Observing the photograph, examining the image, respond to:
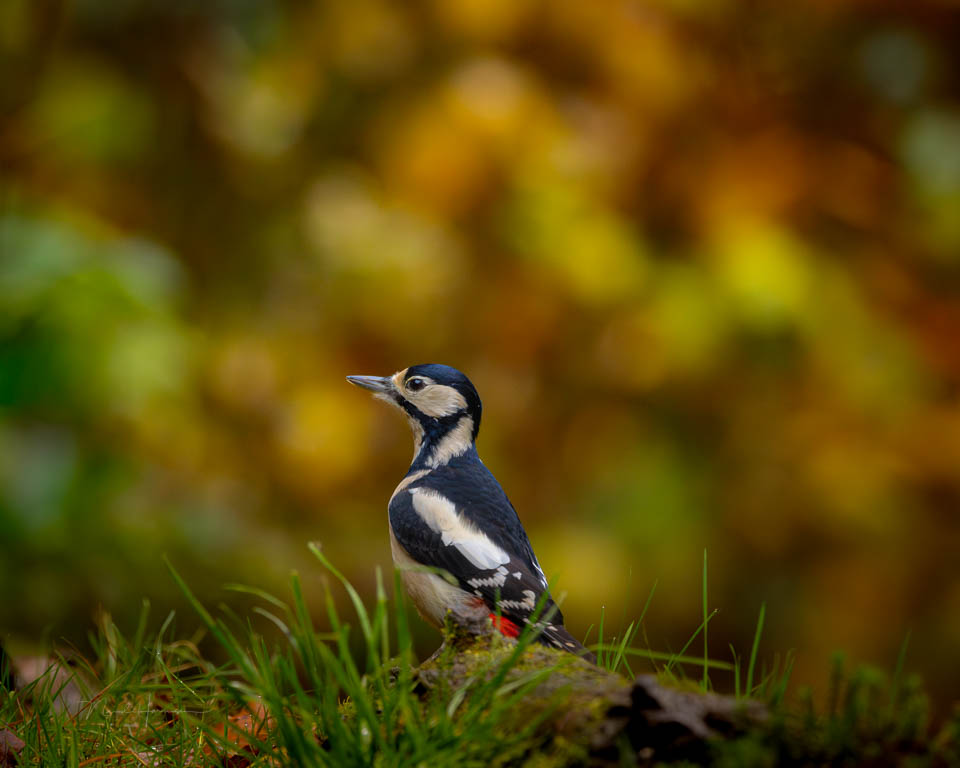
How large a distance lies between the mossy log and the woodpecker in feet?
1.28

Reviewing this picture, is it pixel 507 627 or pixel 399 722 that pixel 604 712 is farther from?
pixel 507 627

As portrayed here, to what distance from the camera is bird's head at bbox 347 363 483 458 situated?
3.70 metres

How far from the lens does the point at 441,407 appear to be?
12.3ft

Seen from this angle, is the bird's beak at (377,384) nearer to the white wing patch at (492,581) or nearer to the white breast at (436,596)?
the white breast at (436,596)

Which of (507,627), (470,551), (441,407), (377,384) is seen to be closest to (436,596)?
(470,551)

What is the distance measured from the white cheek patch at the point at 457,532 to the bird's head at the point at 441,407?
46cm

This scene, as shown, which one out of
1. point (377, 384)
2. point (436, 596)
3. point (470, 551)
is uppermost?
point (377, 384)

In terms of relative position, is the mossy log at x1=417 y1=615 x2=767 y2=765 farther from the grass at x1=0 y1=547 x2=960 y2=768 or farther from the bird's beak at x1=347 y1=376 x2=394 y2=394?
the bird's beak at x1=347 y1=376 x2=394 y2=394

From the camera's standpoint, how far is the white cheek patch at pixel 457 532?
308 cm

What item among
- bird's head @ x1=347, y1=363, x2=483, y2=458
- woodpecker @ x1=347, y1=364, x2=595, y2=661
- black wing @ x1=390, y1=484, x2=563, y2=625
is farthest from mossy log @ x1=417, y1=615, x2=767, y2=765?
bird's head @ x1=347, y1=363, x2=483, y2=458

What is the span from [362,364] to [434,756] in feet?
14.0

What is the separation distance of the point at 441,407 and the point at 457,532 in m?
0.70

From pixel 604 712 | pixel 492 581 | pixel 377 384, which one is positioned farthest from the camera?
pixel 377 384

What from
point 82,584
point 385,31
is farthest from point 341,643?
point 385,31
